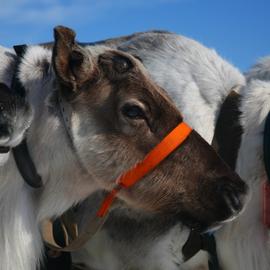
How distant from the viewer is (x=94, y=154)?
393cm

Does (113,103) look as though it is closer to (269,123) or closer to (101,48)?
(101,48)

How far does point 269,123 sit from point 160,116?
2.81ft

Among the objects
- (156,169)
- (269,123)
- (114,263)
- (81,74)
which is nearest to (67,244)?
(114,263)

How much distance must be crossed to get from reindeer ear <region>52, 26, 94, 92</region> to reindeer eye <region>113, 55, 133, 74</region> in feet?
0.55

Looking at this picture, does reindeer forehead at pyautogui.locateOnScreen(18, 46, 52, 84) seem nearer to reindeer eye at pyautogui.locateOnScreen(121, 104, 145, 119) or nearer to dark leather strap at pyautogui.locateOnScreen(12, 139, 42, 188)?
dark leather strap at pyautogui.locateOnScreen(12, 139, 42, 188)

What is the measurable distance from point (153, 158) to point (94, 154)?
1.16 ft

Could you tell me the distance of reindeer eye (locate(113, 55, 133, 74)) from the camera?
160 inches

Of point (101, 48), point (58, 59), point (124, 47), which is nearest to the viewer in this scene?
point (58, 59)

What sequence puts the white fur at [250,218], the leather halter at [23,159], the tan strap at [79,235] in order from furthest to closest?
the white fur at [250,218]
the tan strap at [79,235]
the leather halter at [23,159]

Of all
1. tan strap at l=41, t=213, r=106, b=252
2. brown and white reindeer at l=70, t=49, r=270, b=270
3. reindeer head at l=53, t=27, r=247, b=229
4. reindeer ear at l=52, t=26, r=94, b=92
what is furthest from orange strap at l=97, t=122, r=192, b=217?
brown and white reindeer at l=70, t=49, r=270, b=270

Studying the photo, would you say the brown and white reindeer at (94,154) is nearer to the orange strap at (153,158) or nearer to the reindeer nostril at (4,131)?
the orange strap at (153,158)

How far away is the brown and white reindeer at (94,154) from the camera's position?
154 inches

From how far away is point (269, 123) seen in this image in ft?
14.6

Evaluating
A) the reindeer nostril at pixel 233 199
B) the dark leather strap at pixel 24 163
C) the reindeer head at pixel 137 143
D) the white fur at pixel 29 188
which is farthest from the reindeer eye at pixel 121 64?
the reindeer nostril at pixel 233 199
